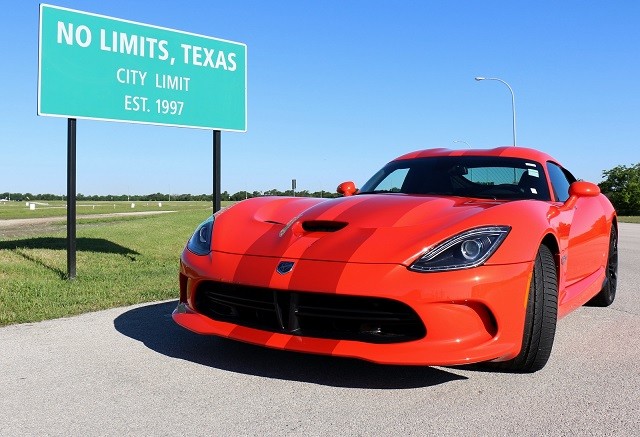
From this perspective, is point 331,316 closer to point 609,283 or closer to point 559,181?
point 559,181

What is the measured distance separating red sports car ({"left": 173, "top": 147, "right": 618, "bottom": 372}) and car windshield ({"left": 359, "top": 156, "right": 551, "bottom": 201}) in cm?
40

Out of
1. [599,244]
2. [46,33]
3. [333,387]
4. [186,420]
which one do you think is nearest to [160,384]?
[186,420]

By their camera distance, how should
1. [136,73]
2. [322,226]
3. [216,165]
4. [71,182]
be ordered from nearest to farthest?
[322,226] < [71,182] < [136,73] < [216,165]

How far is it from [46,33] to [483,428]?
7.76 m

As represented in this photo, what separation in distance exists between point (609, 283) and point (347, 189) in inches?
102

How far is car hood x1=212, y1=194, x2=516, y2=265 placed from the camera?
10.4 ft

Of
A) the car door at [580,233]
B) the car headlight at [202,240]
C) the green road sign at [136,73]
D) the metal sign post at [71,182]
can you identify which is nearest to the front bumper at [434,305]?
the car headlight at [202,240]

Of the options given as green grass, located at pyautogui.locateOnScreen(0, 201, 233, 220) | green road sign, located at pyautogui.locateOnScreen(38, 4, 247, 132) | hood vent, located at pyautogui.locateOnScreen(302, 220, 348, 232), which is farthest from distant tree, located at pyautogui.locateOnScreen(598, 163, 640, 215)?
hood vent, located at pyautogui.locateOnScreen(302, 220, 348, 232)

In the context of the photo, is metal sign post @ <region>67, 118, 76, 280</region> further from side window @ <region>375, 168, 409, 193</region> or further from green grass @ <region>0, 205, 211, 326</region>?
side window @ <region>375, 168, 409, 193</region>

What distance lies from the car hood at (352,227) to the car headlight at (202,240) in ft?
0.18

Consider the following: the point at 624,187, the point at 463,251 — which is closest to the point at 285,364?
the point at 463,251

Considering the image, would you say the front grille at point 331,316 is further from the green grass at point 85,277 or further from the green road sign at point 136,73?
the green road sign at point 136,73

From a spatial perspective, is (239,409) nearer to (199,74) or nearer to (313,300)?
(313,300)

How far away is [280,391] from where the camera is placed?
10.2 feet
